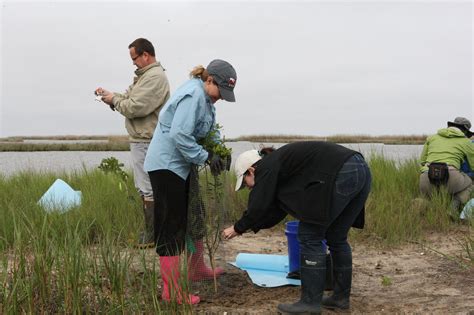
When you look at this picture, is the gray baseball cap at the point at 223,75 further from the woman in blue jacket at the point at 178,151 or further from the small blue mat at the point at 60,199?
the small blue mat at the point at 60,199

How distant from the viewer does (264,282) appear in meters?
3.35

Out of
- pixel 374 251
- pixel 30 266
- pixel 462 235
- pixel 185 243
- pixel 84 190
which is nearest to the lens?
pixel 30 266

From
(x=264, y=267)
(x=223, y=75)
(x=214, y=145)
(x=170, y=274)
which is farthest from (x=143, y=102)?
(x=170, y=274)

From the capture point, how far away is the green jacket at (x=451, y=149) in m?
5.31

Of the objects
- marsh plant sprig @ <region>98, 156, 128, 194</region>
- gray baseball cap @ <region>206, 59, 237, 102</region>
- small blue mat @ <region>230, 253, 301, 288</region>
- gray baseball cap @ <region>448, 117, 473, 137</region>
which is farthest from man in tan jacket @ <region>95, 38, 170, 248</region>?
gray baseball cap @ <region>448, 117, 473, 137</region>

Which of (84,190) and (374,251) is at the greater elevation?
(84,190)

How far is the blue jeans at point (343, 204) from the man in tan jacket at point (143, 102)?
164cm

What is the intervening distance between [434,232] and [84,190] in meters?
3.57

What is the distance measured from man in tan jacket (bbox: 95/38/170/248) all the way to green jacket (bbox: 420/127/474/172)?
9.66ft

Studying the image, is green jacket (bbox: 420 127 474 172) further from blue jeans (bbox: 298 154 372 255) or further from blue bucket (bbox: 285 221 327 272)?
blue jeans (bbox: 298 154 372 255)

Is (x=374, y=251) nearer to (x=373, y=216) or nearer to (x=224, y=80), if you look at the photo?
(x=373, y=216)

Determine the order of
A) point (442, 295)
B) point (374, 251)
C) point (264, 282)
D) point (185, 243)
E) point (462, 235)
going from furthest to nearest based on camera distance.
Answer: point (462, 235) → point (374, 251) → point (264, 282) → point (442, 295) → point (185, 243)

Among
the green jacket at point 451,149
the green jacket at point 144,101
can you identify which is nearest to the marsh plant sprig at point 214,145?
the green jacket at point 144,101

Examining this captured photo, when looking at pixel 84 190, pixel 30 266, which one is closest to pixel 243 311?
pixel 30 266
